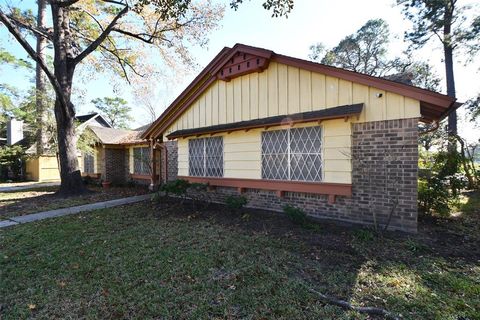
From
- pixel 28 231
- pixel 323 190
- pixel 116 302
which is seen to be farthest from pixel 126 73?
pixel 116 302

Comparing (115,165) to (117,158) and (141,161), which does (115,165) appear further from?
(141,161)

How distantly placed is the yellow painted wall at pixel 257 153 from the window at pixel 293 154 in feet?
0.52

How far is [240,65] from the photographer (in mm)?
7840

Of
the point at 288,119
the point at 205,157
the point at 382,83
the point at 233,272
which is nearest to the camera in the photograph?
the point at 233,272

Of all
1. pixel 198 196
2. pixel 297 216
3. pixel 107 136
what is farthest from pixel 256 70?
pixel 107 136

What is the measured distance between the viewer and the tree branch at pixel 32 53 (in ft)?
28.4

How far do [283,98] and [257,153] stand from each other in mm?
1713

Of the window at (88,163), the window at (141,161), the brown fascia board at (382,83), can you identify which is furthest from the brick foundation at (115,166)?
the brown fascia board at (382,83)

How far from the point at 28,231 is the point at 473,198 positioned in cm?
1398

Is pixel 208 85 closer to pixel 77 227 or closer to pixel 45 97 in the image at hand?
pixel 77 227

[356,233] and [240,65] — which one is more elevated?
[240,65]

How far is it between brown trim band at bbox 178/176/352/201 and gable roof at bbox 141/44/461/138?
2254mm

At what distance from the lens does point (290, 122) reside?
6.43 meters

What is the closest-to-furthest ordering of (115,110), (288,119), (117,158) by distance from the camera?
1. (288,119)
2. (117,158)
3. (115,110)
